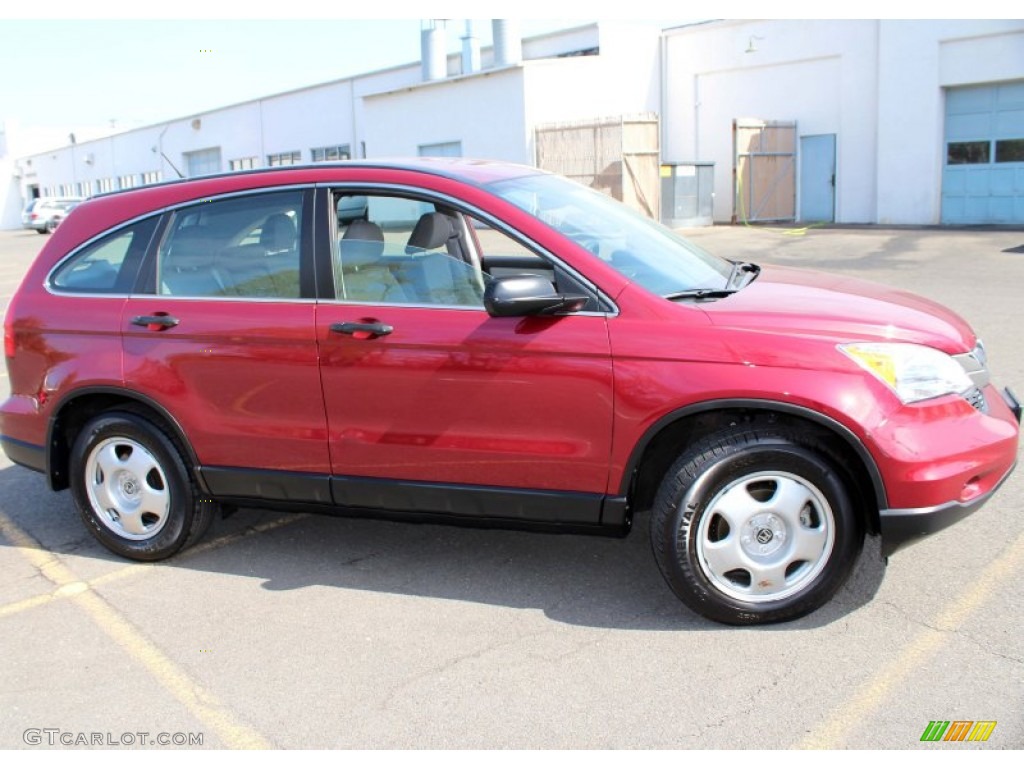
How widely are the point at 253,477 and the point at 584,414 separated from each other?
1.63 m

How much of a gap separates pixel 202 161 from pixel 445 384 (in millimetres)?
47696

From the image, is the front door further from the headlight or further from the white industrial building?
the white industrial building

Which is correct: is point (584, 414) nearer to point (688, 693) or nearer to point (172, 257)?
point (688, 693)

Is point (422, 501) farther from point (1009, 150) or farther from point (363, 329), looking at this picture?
point (1009, 150)

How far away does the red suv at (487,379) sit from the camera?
11.8 ft

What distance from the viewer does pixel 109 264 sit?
470 cm

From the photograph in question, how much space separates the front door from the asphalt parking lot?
48 centimetres

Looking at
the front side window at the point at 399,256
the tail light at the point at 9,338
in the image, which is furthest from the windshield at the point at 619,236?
the tail light at the point at 9,338

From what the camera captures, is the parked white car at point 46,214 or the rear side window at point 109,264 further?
the parked white car at point 46,214

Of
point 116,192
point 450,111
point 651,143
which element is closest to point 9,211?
point 450,111

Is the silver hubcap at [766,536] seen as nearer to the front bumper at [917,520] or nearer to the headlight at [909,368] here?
the front bumper at [917,520]

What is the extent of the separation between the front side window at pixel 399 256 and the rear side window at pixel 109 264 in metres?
1.05

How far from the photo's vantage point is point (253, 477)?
4426 millimetres

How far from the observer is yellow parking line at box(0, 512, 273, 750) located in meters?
3.25
